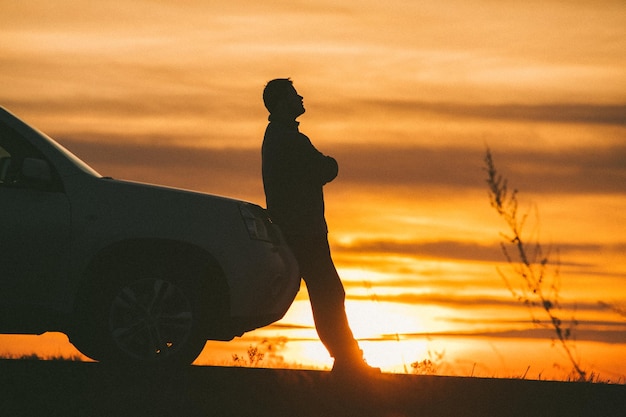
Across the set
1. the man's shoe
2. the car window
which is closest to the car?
the car window

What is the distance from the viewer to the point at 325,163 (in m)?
9.70

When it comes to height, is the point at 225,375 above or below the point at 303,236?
below

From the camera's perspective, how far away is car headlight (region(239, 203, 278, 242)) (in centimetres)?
959

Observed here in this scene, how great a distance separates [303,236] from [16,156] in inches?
92.1

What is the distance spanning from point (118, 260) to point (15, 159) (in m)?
1.07

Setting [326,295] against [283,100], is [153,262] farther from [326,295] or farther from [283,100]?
[283,100]

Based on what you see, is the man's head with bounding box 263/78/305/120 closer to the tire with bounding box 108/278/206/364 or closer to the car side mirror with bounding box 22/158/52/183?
the tire with bounding box 108/278/206/364

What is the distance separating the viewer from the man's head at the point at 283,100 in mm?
9867

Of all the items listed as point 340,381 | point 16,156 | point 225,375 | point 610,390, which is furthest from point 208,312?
point 610,390

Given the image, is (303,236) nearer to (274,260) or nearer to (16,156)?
(274,260)

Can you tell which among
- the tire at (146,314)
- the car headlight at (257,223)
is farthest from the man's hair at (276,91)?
the tire at (146,314)

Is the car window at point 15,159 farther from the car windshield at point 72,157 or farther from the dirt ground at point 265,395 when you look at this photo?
the dirt ground at point 265,395

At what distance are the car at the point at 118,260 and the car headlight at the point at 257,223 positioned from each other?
0.06ft

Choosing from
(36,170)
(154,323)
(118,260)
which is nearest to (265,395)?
(154,323)
